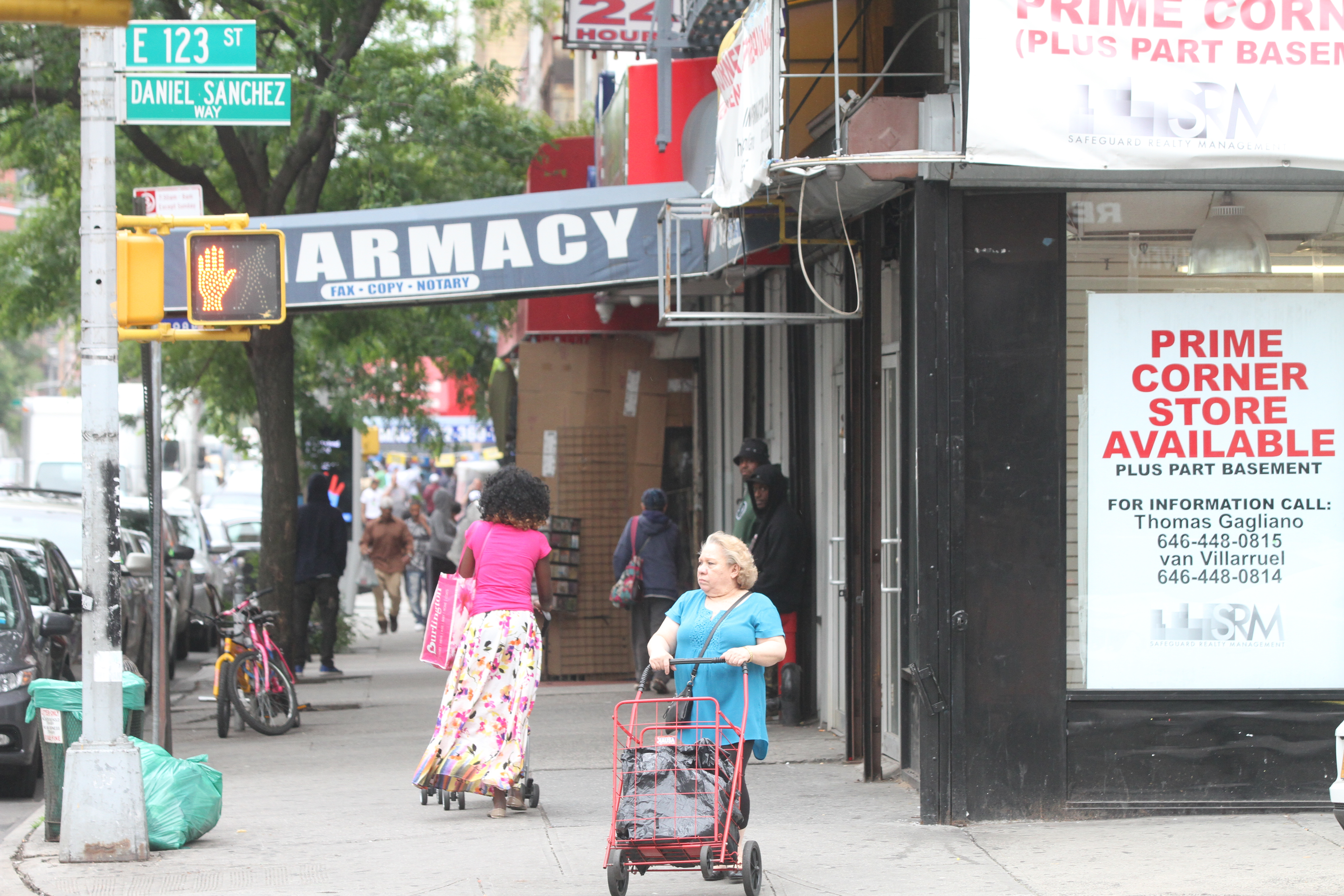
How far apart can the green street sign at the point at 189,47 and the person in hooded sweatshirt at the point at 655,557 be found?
6.09 metres

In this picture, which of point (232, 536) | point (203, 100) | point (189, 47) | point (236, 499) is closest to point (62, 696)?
point (203, 100)

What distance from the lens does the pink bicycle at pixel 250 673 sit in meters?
12.3

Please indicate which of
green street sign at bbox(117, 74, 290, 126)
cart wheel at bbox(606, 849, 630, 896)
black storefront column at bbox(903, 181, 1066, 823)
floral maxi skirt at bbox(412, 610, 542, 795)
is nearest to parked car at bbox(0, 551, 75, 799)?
floral maxi skirt at bbox(412, 610, 542, 795)

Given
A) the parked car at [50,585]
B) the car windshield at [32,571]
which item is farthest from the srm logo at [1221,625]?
the car windshield at [32,571]

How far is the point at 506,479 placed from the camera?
8.76 metres

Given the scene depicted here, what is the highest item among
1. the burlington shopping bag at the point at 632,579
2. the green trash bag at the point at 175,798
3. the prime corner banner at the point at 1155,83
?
the prime corner banner at the point at 1155,83

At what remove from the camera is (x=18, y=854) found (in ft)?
26.1

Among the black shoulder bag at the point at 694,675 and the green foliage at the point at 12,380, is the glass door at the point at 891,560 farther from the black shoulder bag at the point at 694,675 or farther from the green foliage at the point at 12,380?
the green foliage at the point at 12,380

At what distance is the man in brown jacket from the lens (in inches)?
866

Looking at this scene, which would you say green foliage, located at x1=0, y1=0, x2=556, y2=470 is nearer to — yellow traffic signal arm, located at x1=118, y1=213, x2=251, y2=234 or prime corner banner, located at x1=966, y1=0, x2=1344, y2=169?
yellow traffic signal arm, located at x1=118, y1=213, x2=251, y2=234

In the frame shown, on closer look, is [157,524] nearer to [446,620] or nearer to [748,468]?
[446,620]

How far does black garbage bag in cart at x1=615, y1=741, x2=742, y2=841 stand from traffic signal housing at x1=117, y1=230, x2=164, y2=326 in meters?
3.49

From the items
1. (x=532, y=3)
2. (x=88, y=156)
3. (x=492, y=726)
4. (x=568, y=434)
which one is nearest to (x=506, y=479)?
(x=492, y=726)

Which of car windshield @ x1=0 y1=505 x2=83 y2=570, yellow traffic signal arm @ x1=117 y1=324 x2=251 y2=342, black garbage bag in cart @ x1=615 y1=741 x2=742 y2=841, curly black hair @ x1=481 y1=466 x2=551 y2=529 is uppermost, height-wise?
yellow traffic signal arm @ x1=117 y1=324 x2=251 y2=342
